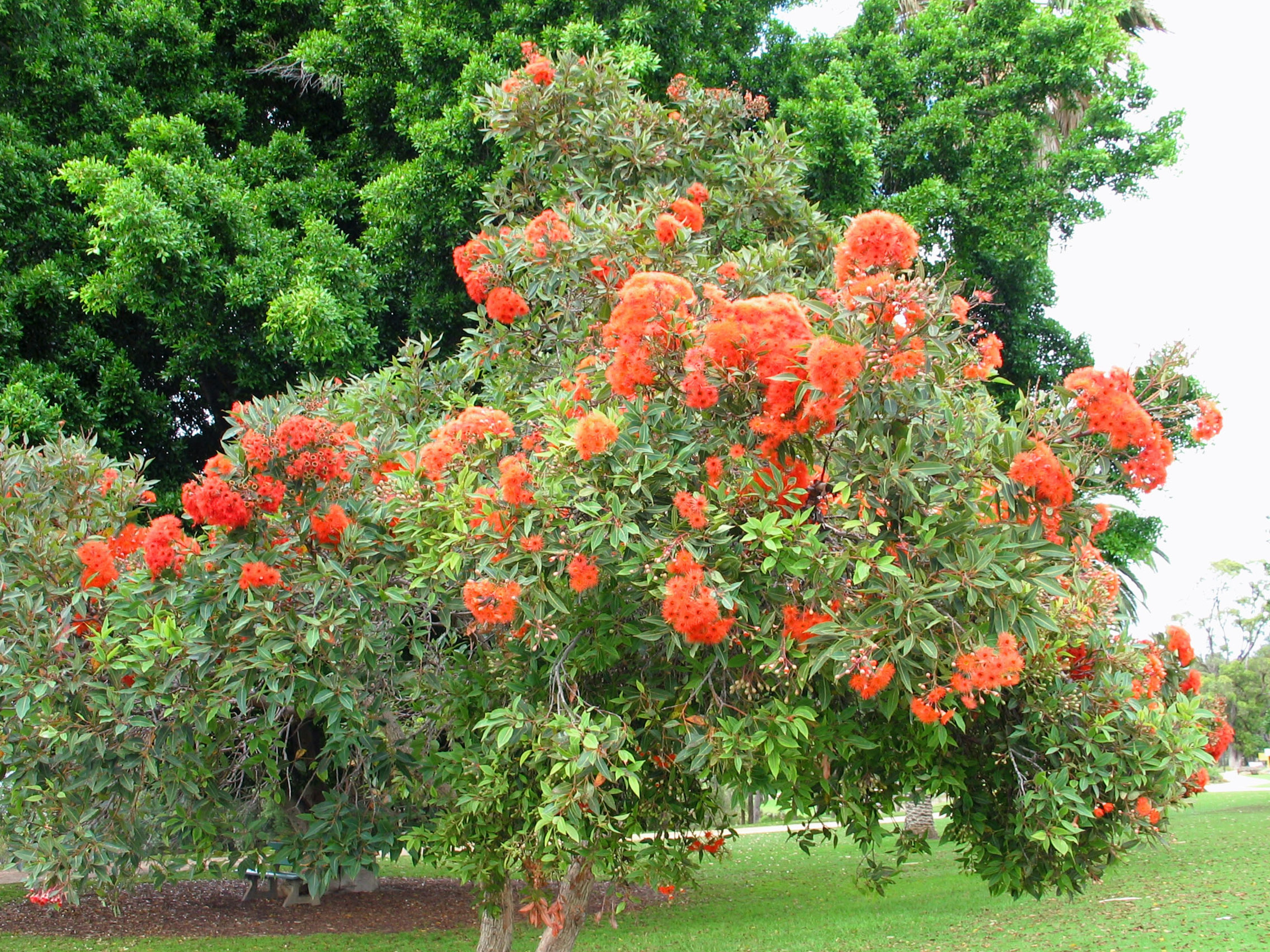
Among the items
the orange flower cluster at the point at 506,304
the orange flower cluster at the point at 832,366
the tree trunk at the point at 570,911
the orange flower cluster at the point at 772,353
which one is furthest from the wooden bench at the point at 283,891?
the orange flower cluster at the point at 832,366

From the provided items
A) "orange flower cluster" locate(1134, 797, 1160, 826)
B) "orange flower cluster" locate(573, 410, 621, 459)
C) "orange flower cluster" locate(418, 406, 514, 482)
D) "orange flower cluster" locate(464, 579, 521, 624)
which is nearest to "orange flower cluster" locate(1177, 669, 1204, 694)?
"orange flower cluster" locate(1134, 797, 1160, 826)

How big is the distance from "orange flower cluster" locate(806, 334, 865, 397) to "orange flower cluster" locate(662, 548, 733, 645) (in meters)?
0.70

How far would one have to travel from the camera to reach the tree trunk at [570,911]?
4987 millimetres

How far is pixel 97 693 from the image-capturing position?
179 inches

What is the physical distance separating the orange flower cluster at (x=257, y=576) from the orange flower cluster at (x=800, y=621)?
2.14m

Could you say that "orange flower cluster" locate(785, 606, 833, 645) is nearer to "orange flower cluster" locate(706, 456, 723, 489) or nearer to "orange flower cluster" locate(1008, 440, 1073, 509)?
"orange flower cluster" locate(706, 456, 723, 489)

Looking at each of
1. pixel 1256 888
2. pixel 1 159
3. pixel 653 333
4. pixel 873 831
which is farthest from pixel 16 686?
pixel 1256 888

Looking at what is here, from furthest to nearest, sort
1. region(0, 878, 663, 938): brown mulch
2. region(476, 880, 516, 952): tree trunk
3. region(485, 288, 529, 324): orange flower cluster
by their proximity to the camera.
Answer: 1. region(0, 878, 663, 938): brown mulch
2. region(476, 880, 516, 952): tree trunk
3. region(485, 288, 529, 324): orange flower cluster

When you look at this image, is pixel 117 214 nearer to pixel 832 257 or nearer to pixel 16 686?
pixel 16 686

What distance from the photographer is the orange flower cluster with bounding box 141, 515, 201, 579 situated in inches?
174

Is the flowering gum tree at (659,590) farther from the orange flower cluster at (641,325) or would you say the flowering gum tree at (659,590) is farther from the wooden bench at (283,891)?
the wooden bench at (283,891)

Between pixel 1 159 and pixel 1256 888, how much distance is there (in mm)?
14766

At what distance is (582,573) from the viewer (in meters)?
3.50

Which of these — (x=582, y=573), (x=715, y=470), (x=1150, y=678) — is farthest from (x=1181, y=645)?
(x=582, y=573)
